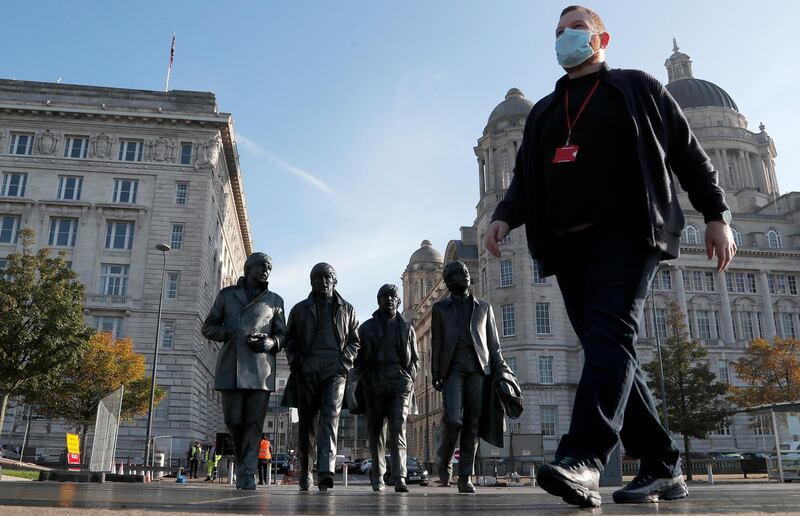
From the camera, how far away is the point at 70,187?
1946 inches

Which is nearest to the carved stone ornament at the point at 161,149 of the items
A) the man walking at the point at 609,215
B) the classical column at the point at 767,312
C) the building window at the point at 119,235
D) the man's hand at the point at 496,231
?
the building window at the point at 119,235

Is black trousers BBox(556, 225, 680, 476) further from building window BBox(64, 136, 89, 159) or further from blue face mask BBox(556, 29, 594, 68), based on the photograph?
building window BBox(64, 136, 89, 159)

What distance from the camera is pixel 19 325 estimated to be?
24.2 m

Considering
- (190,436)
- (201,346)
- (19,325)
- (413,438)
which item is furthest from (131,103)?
(413,438)

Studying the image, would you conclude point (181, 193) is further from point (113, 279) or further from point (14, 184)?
point (14, 184)

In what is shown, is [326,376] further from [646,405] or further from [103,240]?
[103,240]

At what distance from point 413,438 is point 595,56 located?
9736 cm

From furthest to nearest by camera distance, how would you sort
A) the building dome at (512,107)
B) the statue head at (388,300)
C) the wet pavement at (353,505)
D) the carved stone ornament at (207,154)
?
the building dome at (512,107) → the carved stone ornament at (207,154) → the statue head at (388,300) → the wet pavement at (353,505)

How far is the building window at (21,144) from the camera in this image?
49.6 meters

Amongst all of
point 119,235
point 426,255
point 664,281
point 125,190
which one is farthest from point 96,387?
point 426,255

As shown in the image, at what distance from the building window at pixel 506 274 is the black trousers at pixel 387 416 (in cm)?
4870

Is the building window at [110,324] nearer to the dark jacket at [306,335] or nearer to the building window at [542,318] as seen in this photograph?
the building window at [542,318]

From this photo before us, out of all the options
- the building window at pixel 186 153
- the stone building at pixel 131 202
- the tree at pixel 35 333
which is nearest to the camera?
the tree at pixel 35 333

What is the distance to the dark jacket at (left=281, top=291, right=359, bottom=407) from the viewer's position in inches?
309
